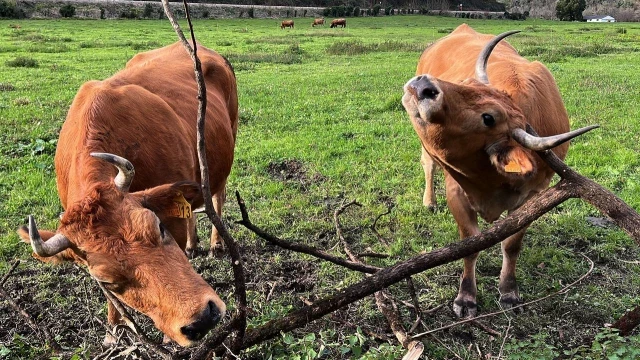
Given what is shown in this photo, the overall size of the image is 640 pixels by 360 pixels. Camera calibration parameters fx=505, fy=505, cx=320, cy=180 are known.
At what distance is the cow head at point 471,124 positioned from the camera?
10.2 ft

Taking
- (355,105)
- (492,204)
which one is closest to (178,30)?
(492,204)

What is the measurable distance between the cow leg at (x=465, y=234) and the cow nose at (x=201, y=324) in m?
2.20

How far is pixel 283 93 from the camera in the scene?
39.9 ft

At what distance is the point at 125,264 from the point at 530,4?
5430 inches

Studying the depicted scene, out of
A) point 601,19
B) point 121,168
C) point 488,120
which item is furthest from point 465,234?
point 601,19

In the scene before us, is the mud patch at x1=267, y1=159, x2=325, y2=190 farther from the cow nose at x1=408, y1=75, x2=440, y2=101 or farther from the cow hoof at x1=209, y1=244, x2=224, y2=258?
the cow nose at x1=408, y1=75, x2=440, y2=101

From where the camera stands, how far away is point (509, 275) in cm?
418

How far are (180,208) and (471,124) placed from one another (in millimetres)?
1919

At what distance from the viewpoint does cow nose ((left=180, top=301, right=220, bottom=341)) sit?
252 centimetres

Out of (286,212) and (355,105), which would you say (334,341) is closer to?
(286,212)

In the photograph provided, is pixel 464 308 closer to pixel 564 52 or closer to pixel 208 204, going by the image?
pixel 208 204

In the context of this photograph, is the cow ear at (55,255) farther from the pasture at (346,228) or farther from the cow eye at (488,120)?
the cow eye at (488,120)

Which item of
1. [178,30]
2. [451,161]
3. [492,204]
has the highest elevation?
[178,30]

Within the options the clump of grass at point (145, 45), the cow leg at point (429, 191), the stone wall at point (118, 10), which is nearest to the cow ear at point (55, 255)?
the cow leg at point (429, 191)
